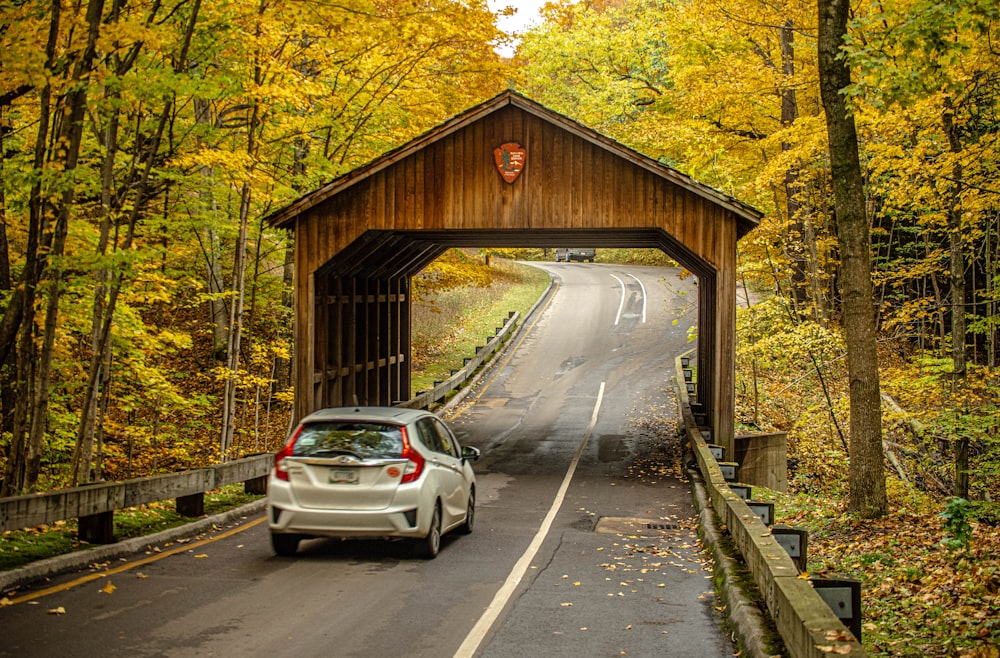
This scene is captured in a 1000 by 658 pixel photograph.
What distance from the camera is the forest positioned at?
38.3ft

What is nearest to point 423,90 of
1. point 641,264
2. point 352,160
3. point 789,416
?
point 352,160

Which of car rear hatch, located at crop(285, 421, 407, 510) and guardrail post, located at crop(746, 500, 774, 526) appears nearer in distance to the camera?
car rear hatch, located at crop(285, 421, 407, 510)

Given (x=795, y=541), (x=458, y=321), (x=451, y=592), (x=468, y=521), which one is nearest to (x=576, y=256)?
(x=458, y=321)

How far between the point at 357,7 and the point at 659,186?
6486 millimetres

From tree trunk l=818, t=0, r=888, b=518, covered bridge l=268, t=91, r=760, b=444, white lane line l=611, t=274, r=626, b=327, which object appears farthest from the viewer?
white lane line l=611, t=274, r=626, b=327

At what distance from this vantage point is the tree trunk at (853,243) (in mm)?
11781

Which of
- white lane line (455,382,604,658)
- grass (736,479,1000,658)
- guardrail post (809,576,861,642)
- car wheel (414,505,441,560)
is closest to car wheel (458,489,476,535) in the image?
white lane line (455,382,604,658)

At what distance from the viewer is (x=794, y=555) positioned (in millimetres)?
8297

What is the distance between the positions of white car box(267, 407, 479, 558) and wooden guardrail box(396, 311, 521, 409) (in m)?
12.8

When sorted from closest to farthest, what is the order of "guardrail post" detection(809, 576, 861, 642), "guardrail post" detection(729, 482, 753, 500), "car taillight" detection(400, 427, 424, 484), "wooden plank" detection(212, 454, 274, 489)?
"guardrail post" detection(809, 576, 861, 642), "car taillight" detection(400, 427, 424, 484), "guardrail post" detection(729, 482, 753, 500), "wooden plank" detection(212, 454, 274, 489)

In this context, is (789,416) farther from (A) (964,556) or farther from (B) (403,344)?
(A) (964,556)

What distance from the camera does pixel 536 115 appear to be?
17.2 metres

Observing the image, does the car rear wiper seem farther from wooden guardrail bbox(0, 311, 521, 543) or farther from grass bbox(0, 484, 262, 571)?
grass bbox(0, 484, 262, 571)

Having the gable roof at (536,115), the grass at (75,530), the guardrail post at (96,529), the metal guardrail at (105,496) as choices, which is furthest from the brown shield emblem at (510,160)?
the guardrail post at (96,529)
